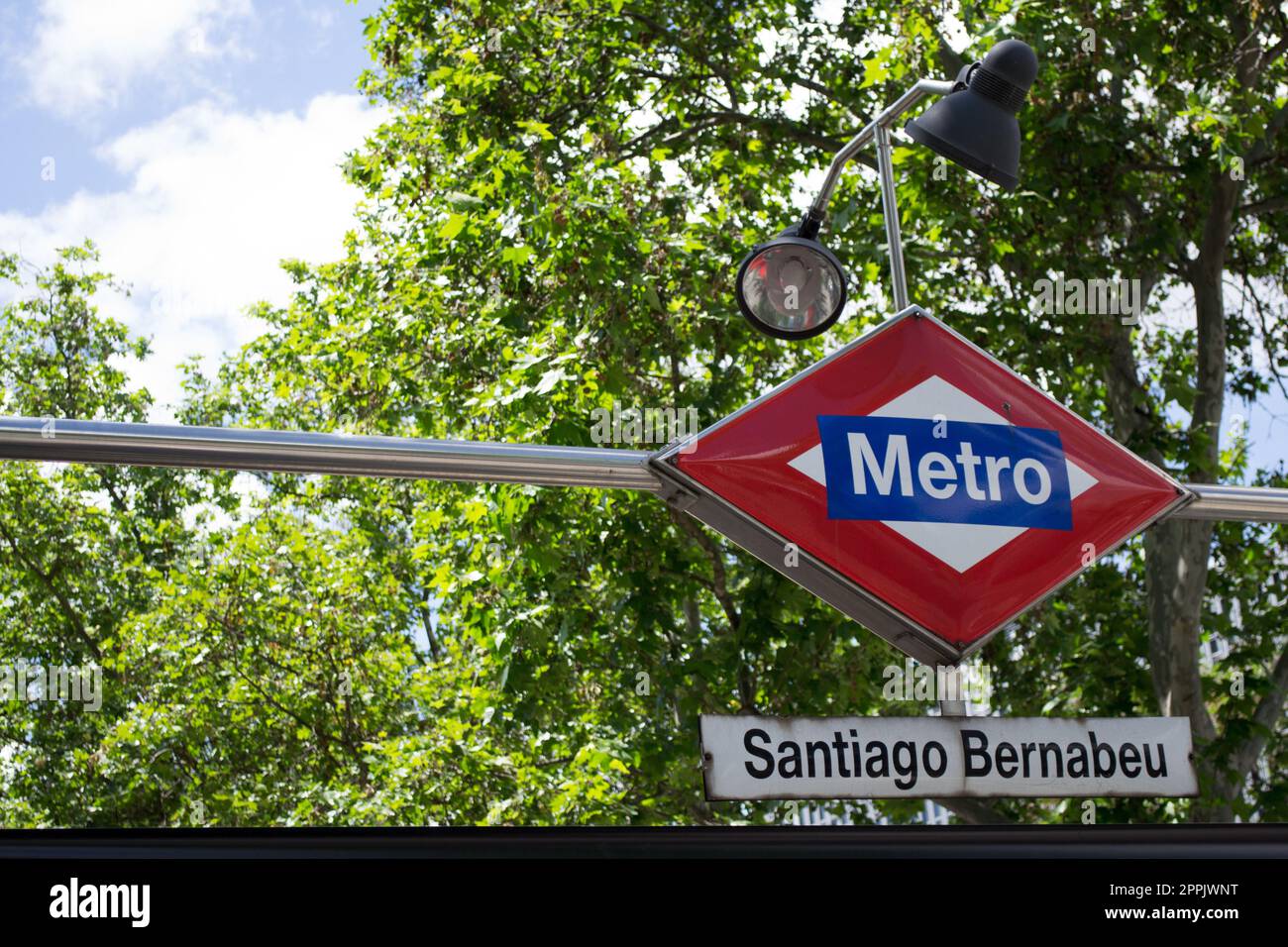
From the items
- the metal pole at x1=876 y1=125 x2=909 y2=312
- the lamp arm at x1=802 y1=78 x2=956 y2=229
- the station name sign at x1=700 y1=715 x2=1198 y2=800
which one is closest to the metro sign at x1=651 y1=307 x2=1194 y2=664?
the metal pole at x1=876 y1=125 x2=909 y2=312

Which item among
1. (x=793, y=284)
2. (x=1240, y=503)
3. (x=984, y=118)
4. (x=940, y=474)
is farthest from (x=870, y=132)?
(x=1240, y=503)

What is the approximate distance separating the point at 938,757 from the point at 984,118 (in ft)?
7.32

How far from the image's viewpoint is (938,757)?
3.21m

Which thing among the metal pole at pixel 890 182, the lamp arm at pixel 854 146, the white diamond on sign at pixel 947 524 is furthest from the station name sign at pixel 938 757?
the lamp arm at pixel 854 146

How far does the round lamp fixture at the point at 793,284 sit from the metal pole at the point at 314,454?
971 millimetres

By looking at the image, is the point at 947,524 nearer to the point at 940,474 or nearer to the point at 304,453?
the point at 940,474

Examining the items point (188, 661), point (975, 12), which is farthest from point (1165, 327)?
point (188, 661)

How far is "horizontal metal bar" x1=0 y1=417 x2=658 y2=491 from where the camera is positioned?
10.3 ft

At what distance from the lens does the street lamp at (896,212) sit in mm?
4305

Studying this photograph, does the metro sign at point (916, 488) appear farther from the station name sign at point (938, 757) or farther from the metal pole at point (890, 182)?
the station name sign at point (938, 757)

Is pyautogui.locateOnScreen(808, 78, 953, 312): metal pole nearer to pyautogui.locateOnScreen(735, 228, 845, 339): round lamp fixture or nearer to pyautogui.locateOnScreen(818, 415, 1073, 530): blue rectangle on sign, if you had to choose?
pyautogui.locateOnScreen(735, 228, 845, 339): round lamp fixture

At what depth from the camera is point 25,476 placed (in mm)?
20234
